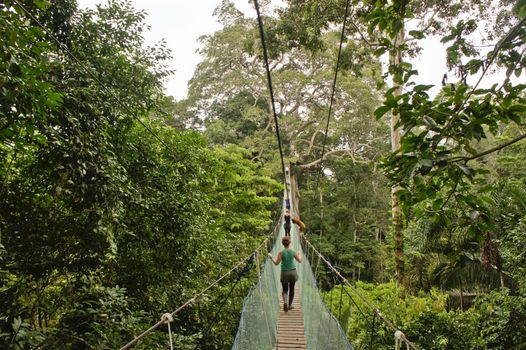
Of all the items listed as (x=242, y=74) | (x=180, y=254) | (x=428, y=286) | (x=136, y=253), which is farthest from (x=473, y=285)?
(x=242, y=74)

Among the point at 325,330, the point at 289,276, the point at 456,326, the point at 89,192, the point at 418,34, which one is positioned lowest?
the point at 456,326

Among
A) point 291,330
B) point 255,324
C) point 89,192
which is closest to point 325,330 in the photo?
point 255,324

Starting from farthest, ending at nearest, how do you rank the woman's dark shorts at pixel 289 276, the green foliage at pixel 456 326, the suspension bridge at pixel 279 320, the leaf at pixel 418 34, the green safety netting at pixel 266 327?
the woman's dark shorts at pixel 289 276, the green foliage at pixel 456 326, the green safety netting at pixel 266 327, the suspension bridge at pixel 279 320, the leaf at pixel 418 34

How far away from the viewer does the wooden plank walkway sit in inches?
126

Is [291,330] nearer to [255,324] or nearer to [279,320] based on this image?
[279,320]

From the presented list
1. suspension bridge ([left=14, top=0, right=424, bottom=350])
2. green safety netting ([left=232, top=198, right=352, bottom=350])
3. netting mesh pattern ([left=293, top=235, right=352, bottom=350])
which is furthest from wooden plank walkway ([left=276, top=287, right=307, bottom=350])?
netting mesh pattern ([left=293, top=235, right=352, bottom=350])

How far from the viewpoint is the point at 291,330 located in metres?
3.52

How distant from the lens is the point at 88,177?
2012 mm

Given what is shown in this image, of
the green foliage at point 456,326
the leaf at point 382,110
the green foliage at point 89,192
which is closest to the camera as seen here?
the leaf at point 382,110

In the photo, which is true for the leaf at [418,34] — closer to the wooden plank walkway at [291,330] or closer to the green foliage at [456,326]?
the green foliage at [456,326]

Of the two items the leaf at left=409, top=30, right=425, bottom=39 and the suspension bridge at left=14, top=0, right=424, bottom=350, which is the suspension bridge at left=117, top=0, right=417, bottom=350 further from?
the leaf at left=409, top=30, right=425, bottom=39

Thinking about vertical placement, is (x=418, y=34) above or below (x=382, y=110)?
above

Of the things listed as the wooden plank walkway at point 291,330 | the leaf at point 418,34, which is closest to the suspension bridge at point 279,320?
the wooden plank walkway at point 291,330

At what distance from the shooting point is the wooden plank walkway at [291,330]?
3201mm
